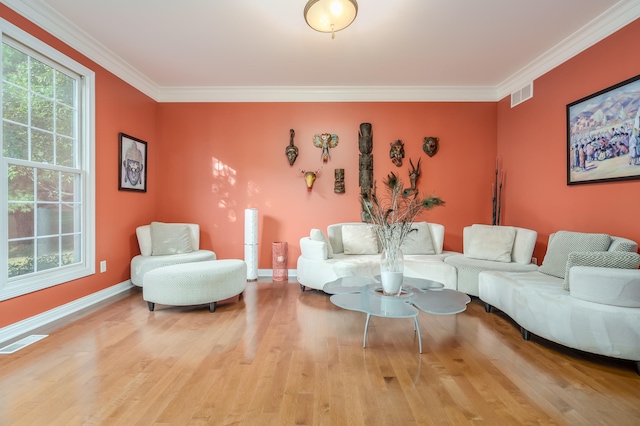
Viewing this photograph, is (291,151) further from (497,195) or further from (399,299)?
(497,195)

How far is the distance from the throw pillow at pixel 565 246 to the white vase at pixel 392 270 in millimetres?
1547

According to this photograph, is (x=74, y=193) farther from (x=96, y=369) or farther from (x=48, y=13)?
(x=96, y=369)

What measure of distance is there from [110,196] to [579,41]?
5.39 meters

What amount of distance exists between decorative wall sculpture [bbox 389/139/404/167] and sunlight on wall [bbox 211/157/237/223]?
238 centimetres

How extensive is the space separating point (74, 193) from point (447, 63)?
4461 mm

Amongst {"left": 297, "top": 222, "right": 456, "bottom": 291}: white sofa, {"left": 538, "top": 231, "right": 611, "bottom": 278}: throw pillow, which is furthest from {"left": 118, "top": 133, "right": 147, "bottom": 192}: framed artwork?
{"left": 538, "top": 231, "right": 611, "bottom": 278}: throw pillow

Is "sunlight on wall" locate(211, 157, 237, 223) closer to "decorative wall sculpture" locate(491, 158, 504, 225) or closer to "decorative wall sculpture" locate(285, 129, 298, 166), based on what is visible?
"decorative wall sculpture" locate(285, 129, 298, 166)

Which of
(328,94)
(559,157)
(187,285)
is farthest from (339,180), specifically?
(559,157)

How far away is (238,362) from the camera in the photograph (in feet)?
7.02

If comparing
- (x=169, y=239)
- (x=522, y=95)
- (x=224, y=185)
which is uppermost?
(x=522, y=95)

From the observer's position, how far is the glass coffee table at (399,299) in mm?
2146

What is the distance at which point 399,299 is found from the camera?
2.38 meters

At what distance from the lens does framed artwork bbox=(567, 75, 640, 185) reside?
2.69m

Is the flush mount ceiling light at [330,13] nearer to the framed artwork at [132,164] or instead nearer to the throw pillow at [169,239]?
A: the framed artwork at [132,164]
